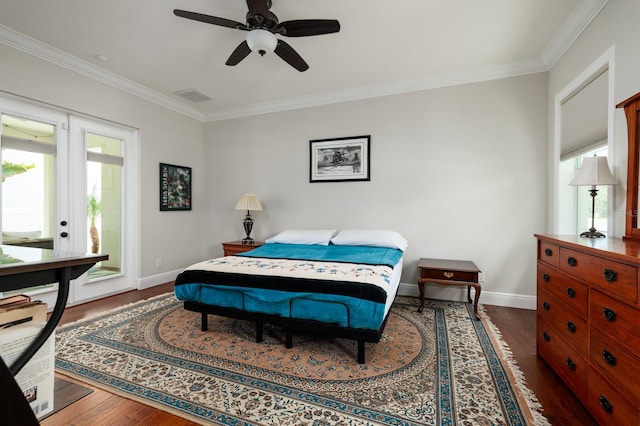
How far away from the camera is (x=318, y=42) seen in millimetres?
2910

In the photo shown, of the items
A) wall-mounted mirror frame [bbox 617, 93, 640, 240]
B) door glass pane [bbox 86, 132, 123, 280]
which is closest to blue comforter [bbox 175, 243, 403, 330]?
wall-mounted mirror frame [bbox 617, 93, 640, 240]

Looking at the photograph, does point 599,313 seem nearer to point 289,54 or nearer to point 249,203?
point 289,54

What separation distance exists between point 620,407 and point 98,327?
3753mm

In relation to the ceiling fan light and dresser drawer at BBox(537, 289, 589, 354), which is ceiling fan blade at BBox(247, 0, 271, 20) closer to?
the ceiling fan light

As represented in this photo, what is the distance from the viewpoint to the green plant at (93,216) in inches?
Result: 140

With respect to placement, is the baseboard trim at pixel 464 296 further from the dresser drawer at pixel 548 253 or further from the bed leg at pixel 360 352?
the bed leg at pixel 360 352

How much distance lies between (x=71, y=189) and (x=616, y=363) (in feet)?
15.9

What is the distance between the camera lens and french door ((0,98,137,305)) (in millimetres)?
2928

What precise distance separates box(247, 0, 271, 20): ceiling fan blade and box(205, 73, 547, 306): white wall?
214 cm

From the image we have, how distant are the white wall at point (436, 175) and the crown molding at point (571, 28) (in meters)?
0.28

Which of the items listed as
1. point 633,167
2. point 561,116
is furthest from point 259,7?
point 561,116

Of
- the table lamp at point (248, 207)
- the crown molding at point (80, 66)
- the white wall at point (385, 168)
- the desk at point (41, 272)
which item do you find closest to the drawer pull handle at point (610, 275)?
the white wall at point (385, 168)

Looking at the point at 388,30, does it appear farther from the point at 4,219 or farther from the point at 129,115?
the point at 4,219

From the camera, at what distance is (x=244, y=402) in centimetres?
168
